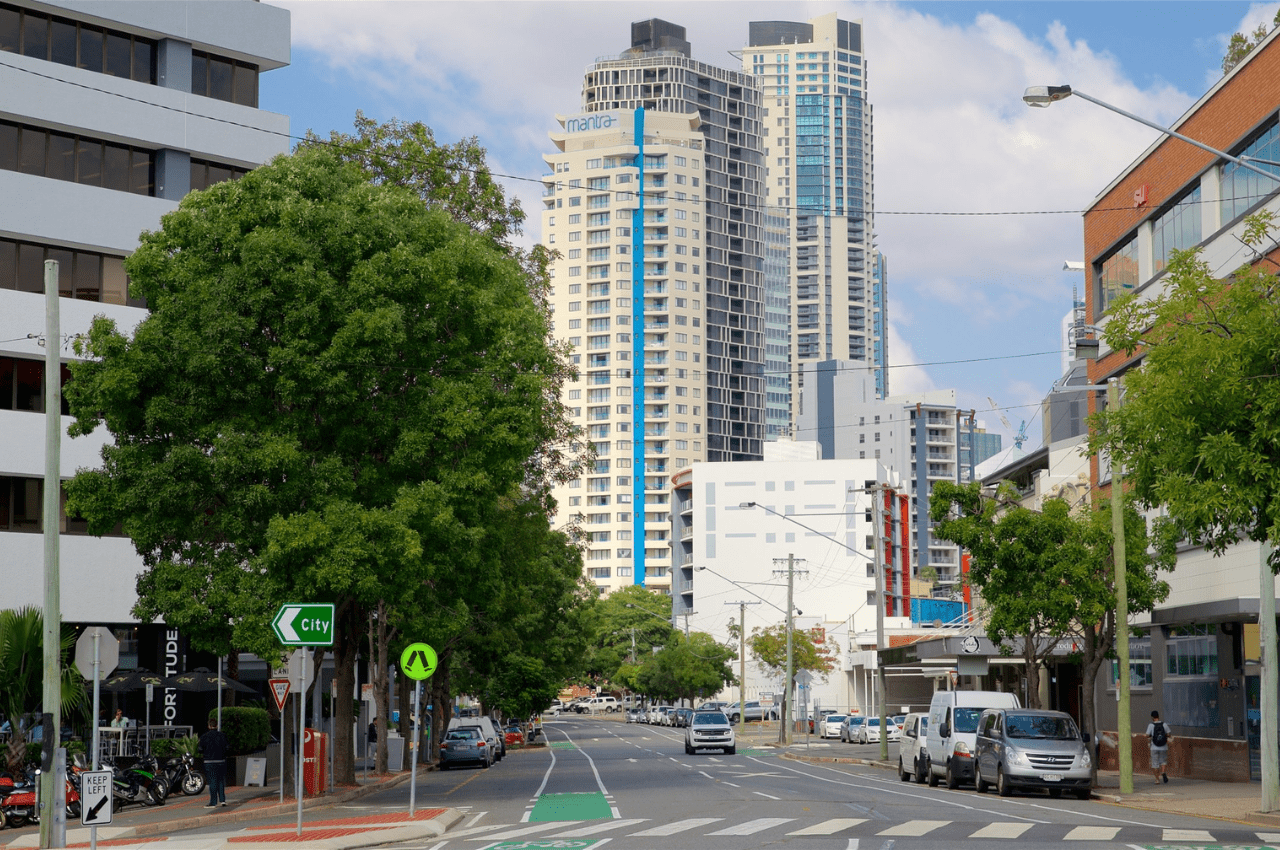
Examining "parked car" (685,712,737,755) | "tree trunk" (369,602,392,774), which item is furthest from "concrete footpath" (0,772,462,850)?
"parked car" (685,712,737,755)

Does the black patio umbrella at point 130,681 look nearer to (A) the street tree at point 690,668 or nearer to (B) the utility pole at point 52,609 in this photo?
(B) the utility pole at point 52,609

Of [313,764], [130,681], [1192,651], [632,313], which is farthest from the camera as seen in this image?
[632,313]

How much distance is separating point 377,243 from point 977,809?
1618cm

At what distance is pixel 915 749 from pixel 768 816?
1459 centimetres

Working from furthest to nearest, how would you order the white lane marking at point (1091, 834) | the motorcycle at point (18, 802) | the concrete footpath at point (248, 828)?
the motorcycle at point (18, 802), the concrete footpath at point (248, 828), the white lane marking at point (1091, 834)

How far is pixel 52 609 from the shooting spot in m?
21.4

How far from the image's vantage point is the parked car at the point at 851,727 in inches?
2819

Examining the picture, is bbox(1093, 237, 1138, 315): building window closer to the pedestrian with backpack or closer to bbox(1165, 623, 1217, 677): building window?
bbox(1165, 623, 1217, 677): building window

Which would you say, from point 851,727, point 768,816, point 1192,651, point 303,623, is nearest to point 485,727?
point 1192,651

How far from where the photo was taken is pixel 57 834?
66.5 feet

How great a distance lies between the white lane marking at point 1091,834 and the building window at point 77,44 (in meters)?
33.5

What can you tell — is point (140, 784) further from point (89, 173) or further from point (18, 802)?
point (89, 173)

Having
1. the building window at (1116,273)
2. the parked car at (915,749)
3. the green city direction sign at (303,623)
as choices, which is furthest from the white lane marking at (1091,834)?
the building window at (1116,273)

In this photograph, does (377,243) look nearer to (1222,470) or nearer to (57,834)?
(57,834)
